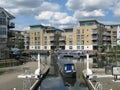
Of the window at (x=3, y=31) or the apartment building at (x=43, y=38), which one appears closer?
the window at (x=3, y=31)

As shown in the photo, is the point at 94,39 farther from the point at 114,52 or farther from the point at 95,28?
the point at 114,52

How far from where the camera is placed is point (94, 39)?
11144cm

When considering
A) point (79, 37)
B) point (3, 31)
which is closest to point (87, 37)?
point (79, 37)

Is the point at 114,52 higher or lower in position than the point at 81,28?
lower

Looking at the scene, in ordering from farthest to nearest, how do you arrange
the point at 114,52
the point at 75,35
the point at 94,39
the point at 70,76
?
the point at 75,35, the point at 94,39, the point at 114,52, the point at 70,76

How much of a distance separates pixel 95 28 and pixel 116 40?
12.8 m

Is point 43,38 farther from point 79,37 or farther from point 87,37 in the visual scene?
point 87,37

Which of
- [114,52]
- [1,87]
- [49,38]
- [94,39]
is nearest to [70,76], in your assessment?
[1,87]

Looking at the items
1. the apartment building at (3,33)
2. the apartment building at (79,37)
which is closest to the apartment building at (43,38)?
the apartment building at (79,37)

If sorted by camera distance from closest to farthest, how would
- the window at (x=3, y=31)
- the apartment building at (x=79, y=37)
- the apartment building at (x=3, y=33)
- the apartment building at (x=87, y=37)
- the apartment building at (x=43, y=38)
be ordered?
the apartment building at (x=3, y=33) < the window at (x=3, y=31) < the apartment building at (x=87, y=37) < the apartment building at (x=79, y=37) < the apartment building at (x=43, y=38)

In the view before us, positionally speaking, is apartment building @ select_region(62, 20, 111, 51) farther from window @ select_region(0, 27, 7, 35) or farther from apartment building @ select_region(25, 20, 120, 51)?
window @ select_region(0, 27, 7, 35)

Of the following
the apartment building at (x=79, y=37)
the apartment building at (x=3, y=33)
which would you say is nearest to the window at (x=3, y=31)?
the apartment building at (x=3, y=33)

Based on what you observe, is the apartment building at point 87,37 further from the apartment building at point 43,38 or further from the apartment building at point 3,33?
the apartment building at point 3,33

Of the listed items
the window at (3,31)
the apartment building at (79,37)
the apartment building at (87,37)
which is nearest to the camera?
the window at (3,31)
